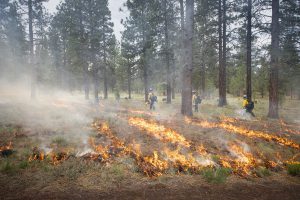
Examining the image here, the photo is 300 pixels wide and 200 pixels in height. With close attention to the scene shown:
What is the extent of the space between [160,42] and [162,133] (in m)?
20.3

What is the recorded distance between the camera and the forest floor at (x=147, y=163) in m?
5.26

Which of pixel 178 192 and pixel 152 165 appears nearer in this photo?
pixel 178 192

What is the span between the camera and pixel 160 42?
27781mm

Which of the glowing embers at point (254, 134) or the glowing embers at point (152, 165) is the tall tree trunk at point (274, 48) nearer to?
the glowing embers at point (254, 134)

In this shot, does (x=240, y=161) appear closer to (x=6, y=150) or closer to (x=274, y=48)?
(x=6, y=150)

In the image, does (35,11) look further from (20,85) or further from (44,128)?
(20,85)

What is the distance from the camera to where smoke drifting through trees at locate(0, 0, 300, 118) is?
16109 mm

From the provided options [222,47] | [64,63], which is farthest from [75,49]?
[222,47]

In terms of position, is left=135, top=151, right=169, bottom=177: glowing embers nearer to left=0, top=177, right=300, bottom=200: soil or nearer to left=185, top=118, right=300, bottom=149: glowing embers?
left=0, top=177, right=300, bottom=200: soil

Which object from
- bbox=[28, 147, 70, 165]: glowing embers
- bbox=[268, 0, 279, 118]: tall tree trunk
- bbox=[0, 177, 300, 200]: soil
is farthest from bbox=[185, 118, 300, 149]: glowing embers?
bbox=[28, 147, 70, 165]: glowing embers

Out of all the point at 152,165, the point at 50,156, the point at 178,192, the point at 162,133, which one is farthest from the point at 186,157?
the point at 50,156

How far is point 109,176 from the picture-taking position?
19.3 feet

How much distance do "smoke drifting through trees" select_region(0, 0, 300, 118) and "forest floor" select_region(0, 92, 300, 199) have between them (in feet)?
18.3

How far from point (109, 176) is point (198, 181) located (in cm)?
248
